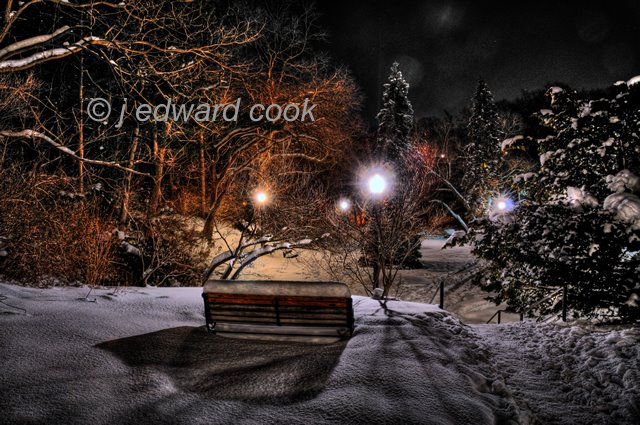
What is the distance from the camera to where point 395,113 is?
42750 mm

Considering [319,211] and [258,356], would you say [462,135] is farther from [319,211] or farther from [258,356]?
[258,356]

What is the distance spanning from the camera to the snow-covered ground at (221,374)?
3.24 m

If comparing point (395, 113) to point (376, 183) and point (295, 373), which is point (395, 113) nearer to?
point (376, 183)

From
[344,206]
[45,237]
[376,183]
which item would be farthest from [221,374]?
[344,206]

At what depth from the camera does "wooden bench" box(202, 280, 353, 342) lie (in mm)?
4770

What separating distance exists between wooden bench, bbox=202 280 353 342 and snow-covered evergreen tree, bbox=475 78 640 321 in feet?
18.0

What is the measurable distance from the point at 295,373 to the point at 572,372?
3.42 meters

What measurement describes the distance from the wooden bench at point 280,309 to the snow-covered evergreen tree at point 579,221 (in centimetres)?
549

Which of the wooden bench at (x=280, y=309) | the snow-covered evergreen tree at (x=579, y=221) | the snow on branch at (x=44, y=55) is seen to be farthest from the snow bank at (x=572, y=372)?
the snow on branch at (x=44, y=55)

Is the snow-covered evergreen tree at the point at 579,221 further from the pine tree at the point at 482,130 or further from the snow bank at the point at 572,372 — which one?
the pine tree at the point at 482,130

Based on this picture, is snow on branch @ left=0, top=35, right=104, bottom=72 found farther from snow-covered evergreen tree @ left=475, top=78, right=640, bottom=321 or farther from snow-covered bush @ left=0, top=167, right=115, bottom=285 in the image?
snow-covered evergreen tree @ left=475, top=78, right=640, bottom=321

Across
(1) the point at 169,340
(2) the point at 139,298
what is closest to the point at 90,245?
(2) the point at 139,298

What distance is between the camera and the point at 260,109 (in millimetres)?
22172

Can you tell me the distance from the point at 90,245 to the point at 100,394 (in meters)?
7.87
